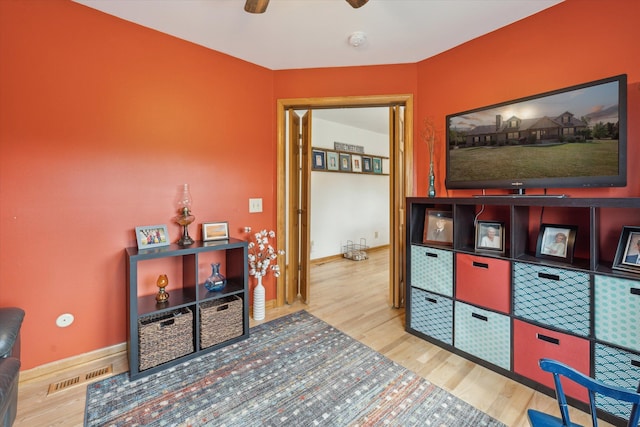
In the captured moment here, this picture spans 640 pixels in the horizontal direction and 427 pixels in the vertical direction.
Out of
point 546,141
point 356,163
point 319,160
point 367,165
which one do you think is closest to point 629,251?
point 546,141

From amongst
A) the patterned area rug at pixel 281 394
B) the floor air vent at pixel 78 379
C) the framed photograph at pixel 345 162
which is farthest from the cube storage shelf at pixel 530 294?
the framed photograph at pixel 345 162

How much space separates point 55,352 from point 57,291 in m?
0.41

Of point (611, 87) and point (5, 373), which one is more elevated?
point (611, 87)

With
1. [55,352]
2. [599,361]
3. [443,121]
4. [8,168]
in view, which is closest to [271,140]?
[443,121]

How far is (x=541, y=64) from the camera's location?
192 cm

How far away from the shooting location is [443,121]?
246cm

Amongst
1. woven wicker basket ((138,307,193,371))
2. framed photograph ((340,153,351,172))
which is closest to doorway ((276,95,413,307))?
woven wicker basket ((138,307,193,371))

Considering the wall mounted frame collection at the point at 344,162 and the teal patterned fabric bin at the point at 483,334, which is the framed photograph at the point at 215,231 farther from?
the wall mounted frame collection at the point at 344,162

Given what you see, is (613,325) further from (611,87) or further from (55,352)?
(55,352)

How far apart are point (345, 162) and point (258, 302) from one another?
310 cm

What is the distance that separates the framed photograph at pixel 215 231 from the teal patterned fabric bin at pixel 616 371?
8.23 ft

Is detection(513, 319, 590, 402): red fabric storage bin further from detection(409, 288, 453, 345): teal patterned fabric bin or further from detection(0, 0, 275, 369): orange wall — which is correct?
detection(0, 0, 275, 369): orange wall

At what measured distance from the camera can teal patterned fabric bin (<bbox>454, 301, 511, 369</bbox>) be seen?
1.79 meters

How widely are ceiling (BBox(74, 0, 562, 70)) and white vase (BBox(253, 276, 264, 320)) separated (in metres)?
2.07
